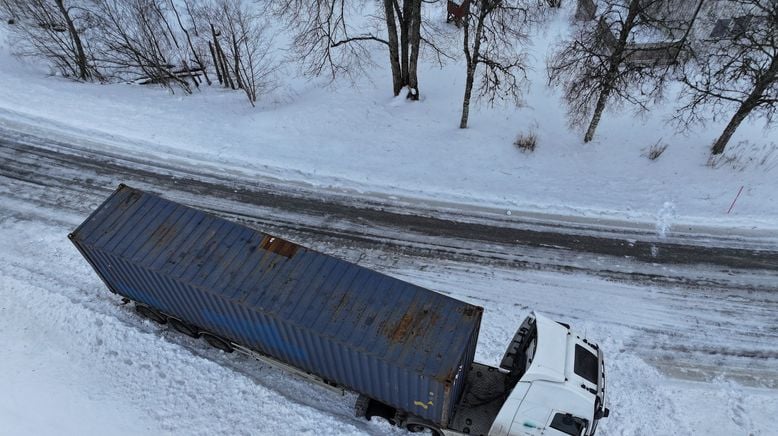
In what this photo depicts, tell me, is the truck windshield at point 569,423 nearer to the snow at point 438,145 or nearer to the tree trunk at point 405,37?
the snow at point 438,145

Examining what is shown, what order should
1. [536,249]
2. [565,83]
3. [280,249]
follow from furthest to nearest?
[565,83]
[536,249]
[280,249]

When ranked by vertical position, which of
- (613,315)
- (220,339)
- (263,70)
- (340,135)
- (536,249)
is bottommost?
(220,339)

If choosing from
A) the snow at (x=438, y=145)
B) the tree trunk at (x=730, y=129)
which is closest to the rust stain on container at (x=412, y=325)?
the snow at (x=438, y=145)

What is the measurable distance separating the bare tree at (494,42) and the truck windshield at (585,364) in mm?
10353

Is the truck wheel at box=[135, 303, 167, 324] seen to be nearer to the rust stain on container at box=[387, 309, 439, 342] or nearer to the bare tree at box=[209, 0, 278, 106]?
the rust stain on container at box=[387, 309, 439, 342]

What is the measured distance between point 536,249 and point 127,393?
1130 cm

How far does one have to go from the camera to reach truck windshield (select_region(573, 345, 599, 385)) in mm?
8516

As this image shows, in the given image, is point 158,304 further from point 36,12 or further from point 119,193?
point 36,12

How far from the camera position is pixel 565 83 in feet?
62.0

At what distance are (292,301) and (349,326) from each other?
4.01ft

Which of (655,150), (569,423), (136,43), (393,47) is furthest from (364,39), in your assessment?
(569,423)

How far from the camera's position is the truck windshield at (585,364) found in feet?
27.9

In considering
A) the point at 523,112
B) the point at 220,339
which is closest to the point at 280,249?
the point at 220,339

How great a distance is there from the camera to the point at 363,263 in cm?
1334
